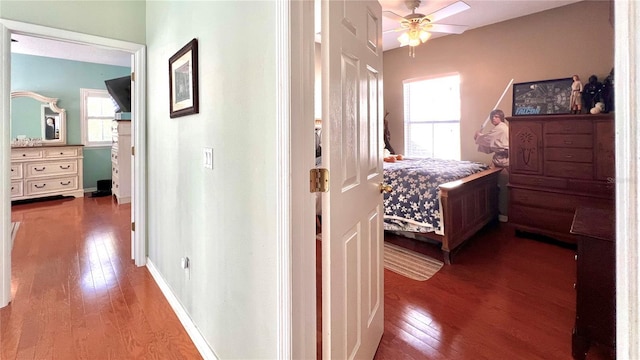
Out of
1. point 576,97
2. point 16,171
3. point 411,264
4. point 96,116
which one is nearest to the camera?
point 411,264

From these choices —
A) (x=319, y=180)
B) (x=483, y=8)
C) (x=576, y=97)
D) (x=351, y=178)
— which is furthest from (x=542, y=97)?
(x=319, y=180)

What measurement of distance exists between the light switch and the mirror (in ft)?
18.6

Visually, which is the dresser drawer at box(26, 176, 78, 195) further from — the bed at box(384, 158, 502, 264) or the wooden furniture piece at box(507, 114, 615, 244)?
the wooden furniture piece at box(507, 114, 615, 244)

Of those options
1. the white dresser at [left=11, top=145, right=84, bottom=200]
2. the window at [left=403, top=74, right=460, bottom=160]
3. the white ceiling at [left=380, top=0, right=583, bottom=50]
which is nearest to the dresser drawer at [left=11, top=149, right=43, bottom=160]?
the white dresser at [left=11, top=145, right=84, bottom=200]

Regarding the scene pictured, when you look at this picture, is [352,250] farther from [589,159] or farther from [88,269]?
[589,159]

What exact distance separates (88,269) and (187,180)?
1.72 metres

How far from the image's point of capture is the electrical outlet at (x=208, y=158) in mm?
1583

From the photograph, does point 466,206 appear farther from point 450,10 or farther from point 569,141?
point 450,10

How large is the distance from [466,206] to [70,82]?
7.06 metres

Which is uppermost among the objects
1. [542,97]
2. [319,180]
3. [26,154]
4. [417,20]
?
[417,20]

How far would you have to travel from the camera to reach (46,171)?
5418 millimetres

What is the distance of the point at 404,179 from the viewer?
3.17m

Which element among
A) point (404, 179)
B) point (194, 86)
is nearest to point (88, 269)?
point (194, 86)

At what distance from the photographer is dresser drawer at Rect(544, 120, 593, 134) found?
3.11 m
